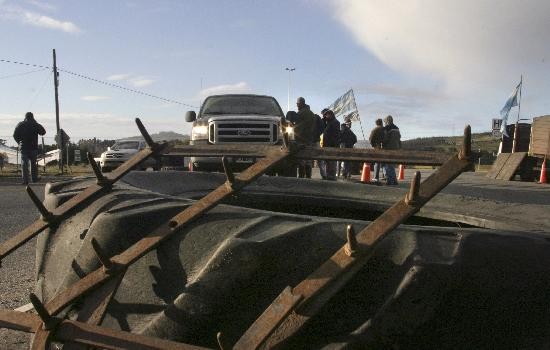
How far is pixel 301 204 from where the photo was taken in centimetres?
319

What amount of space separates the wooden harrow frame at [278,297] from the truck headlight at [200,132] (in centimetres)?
949

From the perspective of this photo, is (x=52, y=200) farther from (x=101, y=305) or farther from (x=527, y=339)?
(x=527, y=339)

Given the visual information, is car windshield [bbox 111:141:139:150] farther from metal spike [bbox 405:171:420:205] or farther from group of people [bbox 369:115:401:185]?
metal spike [bbox 405:171:420:205]

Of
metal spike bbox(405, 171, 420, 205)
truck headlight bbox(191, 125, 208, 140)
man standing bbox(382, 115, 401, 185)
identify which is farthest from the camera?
man standing bbox(382, 115, 401, 185)

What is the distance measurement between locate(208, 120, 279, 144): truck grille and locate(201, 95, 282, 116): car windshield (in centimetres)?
74

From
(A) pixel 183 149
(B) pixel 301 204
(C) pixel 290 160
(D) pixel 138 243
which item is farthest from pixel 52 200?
(B) pixel 301 204

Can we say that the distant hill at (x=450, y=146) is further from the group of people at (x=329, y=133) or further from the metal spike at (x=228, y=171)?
the group of people at (x=329, y=133)

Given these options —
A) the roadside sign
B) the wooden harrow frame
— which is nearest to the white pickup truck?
the wooden harrow frame

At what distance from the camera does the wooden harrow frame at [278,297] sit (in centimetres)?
132

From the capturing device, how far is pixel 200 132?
38.3ft

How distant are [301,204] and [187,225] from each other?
156 cm

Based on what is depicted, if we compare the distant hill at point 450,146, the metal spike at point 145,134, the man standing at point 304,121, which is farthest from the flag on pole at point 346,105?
the metal spike at point 145,134

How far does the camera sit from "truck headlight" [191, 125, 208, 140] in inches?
456

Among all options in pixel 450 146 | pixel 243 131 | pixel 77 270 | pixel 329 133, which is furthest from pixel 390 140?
pixel 450 146
